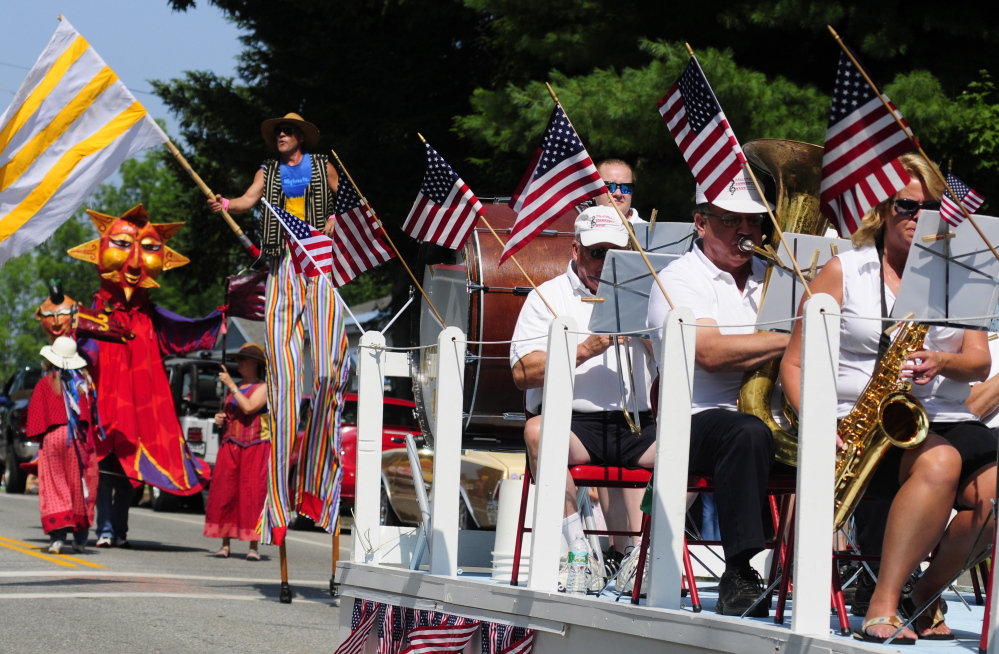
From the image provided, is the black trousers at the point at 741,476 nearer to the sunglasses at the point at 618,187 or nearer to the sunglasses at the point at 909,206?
the sunglasses at the point at 909,206

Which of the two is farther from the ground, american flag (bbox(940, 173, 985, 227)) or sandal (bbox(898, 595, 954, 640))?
american flag (bbox(940, 173, 985, 227))

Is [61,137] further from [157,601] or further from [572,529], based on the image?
[572,529]

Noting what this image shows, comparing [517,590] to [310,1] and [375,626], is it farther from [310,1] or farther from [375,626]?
[310,1]

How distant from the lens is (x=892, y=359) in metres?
4.44

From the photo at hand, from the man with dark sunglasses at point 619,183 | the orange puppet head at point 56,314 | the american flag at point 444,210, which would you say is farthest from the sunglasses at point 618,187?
the orange puppet head at point 56,314

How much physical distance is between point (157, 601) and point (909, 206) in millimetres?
5953

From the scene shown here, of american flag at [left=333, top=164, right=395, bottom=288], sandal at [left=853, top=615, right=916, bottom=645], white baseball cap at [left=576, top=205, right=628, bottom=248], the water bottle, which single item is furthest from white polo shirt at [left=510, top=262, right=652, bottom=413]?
american flag at [left=333, top=164, right=395, bottom=288]

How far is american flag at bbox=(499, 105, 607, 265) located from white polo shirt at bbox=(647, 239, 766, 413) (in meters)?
0.58

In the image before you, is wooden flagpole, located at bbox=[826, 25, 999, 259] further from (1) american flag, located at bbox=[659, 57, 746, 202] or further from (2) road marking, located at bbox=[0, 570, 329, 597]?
(2) road marking, located at bbox=[0, 570, 329, 597]

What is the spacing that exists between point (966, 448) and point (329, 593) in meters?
6.69

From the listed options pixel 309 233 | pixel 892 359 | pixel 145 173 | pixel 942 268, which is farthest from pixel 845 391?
pixel 145 173

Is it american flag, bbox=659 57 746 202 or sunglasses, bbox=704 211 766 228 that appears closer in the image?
american flag, bbox=659 57 746 202

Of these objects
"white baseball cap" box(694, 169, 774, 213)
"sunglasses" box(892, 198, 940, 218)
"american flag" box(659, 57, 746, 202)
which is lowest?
"sunglasses" box(892, 198, 940, 218)

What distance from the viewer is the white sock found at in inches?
218
